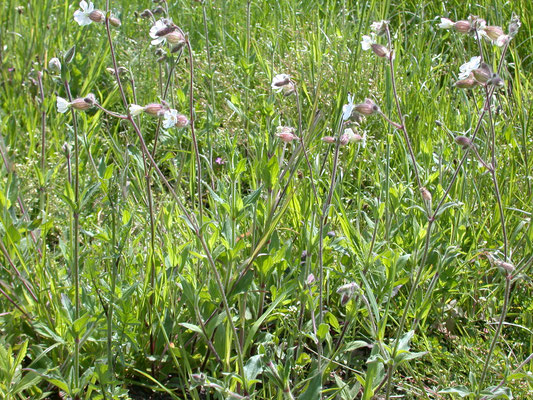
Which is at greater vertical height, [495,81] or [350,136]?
[495,81]

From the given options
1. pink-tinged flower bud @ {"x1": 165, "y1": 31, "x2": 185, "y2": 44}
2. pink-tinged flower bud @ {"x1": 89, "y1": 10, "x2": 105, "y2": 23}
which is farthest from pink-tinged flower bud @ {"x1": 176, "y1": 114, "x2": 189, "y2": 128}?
pink-tinged flower bud @ {"x1": 89, "y1": 10, "x2": 105, "y2": 23}

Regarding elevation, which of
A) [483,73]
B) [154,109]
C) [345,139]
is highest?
[483,73]

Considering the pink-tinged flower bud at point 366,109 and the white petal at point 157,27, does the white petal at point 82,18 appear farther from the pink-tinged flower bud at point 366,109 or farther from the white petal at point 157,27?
the pink-tinged flower bud at point 366,109

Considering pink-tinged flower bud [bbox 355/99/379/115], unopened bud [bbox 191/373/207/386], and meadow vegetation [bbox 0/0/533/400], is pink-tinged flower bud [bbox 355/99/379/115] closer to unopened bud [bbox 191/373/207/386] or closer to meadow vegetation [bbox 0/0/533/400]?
meadow vegetation [bbox 0/0/533/400]

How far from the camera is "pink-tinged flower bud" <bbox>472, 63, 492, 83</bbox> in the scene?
146 cm

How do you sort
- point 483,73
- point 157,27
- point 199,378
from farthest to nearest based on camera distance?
point 157,27 < point 483,73 < point 199,378

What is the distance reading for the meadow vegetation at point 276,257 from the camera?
5.14 feet

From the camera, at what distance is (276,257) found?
5.87 ft

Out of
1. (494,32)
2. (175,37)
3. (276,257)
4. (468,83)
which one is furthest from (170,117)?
(494,32)

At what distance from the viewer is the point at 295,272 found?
1932mm

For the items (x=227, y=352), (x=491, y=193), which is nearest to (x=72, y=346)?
(x=227, y=352)

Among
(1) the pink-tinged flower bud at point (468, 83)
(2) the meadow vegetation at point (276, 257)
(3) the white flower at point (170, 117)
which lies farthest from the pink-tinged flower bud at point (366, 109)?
(3) the white flower at point (170, 117)

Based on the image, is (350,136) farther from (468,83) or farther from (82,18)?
(82,18)

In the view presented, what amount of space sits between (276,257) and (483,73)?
76cm
